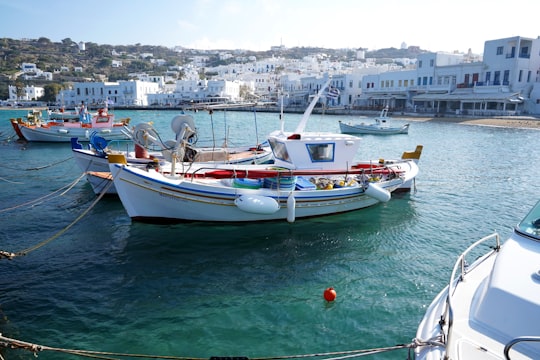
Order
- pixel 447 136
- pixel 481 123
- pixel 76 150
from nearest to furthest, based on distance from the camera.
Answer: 1. pixel 76 150
2. pixel 447 136
3. pixel 481 123

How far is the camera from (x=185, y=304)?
8.30m

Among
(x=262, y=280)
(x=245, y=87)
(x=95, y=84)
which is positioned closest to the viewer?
(x=262, y=280)

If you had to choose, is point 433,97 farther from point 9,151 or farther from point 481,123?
point 9,151

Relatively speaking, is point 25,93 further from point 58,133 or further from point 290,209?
point 290,209

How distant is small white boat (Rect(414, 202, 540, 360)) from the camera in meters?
4.15

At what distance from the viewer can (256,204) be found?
→ 1205cm

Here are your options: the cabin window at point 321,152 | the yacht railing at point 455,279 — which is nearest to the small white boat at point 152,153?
the cabin window at point 321,152

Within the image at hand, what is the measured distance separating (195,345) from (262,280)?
2.80 m

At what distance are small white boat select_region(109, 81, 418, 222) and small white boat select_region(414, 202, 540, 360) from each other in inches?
294

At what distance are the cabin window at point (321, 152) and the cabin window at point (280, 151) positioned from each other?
869 mm

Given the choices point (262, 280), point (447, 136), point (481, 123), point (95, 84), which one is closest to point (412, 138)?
point (447, 136)

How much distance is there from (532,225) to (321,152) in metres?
9.20

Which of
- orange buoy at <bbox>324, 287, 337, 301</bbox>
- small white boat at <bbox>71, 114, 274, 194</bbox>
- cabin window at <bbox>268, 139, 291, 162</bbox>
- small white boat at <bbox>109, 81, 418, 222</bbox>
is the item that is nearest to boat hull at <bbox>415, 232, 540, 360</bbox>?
orange buoy at <bbox>324, 287, 337, 301</bbox>

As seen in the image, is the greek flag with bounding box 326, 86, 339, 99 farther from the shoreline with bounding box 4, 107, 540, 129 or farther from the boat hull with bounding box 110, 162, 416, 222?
the shoreline with bounding box 4, 107, 540, 129
